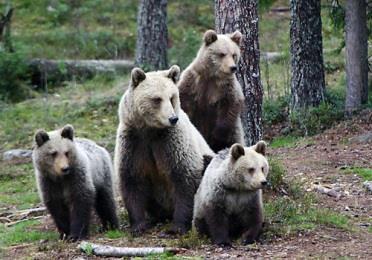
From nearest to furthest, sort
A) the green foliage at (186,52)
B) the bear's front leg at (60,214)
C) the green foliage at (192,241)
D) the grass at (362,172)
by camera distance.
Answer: the green foliage at (192,241) < the bear's front leg at (60,214) < the grass at (362,172) < the green foliage at (186,52)

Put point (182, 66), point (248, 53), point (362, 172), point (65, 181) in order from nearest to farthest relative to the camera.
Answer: point (65, 181), point (248, 53), point (362, 172), point (182, 66)

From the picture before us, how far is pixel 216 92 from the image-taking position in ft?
33.7

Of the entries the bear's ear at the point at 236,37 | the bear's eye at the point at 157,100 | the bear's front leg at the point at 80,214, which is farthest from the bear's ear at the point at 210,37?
the bear's front leg at the point at 80,214

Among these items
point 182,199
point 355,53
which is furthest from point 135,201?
point 355,53

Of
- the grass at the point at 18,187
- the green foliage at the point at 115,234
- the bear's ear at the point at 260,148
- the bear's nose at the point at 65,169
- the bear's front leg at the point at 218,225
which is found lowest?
the grass at the point at 18,187

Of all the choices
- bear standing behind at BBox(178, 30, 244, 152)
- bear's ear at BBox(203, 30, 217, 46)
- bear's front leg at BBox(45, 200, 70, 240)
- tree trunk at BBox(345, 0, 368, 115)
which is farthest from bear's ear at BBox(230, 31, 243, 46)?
tree trunk at BBox(345, 0, 368, 115)

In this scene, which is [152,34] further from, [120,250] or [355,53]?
[120,250]

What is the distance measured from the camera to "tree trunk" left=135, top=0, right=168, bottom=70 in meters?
18.8

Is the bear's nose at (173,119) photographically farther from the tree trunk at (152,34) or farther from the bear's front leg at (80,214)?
the tree trunk at (152,34)

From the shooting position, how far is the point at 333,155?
13.1m

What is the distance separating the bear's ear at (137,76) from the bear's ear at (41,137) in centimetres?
119

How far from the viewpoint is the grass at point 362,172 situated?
11487 mm

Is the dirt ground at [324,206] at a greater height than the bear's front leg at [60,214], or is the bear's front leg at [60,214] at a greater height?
the bear's front leg at [60,214]

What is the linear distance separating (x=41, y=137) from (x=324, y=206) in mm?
3434
